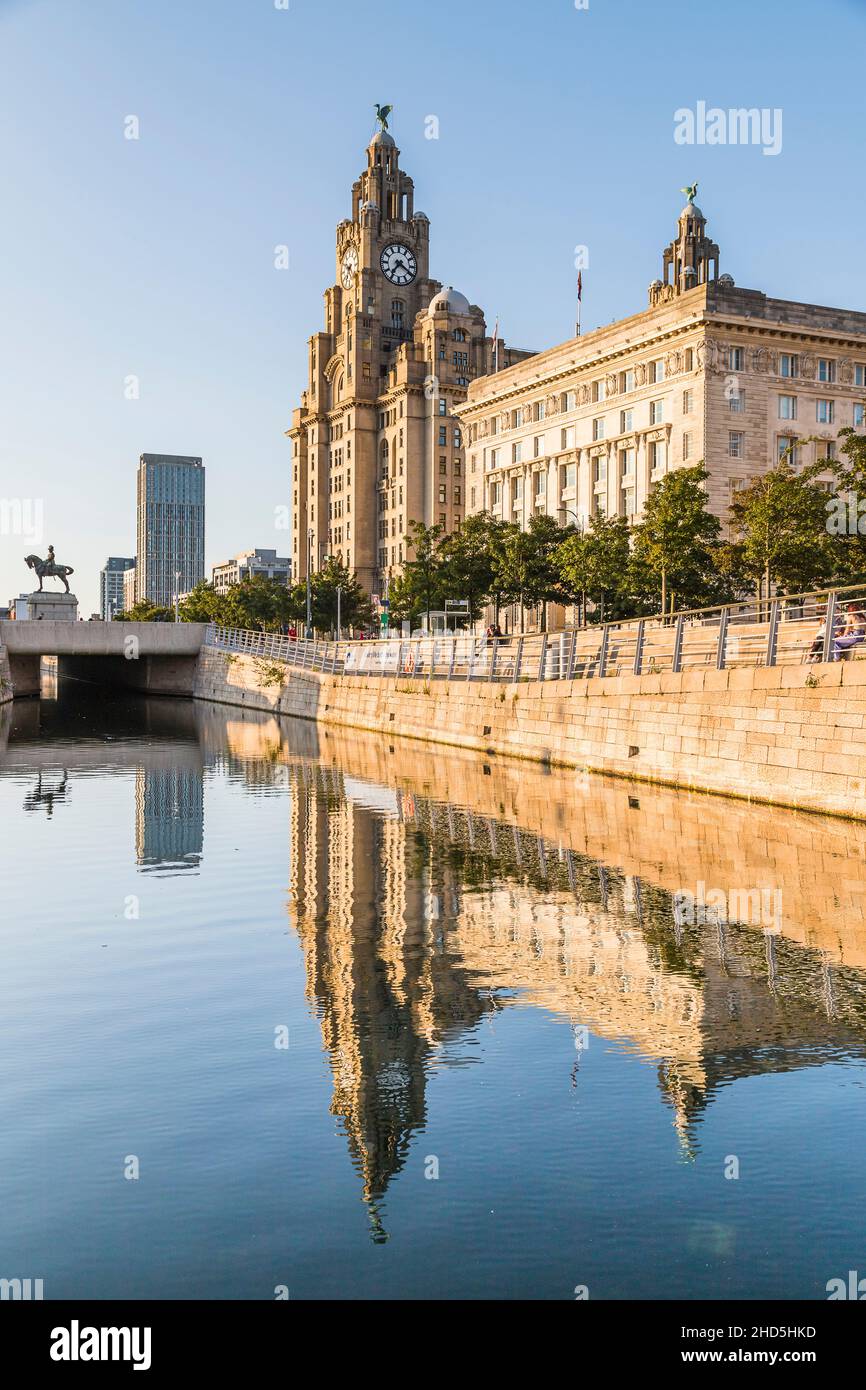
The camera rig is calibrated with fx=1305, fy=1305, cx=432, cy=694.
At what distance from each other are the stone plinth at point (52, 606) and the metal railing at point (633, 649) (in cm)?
Answer: 3357

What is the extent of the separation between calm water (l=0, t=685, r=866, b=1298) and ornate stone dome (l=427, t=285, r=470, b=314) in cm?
12663

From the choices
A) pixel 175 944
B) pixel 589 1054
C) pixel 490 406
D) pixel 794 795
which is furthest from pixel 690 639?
pixel 490 406

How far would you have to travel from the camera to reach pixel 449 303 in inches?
5433

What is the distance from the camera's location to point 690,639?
3206 centimetres

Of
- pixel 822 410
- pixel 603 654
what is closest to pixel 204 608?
pixel 822 410

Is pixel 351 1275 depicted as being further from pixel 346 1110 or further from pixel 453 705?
pixel 453 705

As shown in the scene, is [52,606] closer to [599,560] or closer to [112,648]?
[112,648]

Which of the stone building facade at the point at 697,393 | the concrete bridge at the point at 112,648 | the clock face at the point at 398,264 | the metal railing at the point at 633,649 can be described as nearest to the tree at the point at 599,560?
the stone building facade at the point at 697,393

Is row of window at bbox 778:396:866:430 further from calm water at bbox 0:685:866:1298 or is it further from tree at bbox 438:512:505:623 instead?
calm water at bbox 0:685:866:1298

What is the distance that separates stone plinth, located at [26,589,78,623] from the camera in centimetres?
8950

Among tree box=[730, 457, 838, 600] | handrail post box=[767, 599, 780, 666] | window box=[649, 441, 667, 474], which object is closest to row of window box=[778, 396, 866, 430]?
window box=[649, 441, 667, 474]

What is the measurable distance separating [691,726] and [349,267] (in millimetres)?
134359
